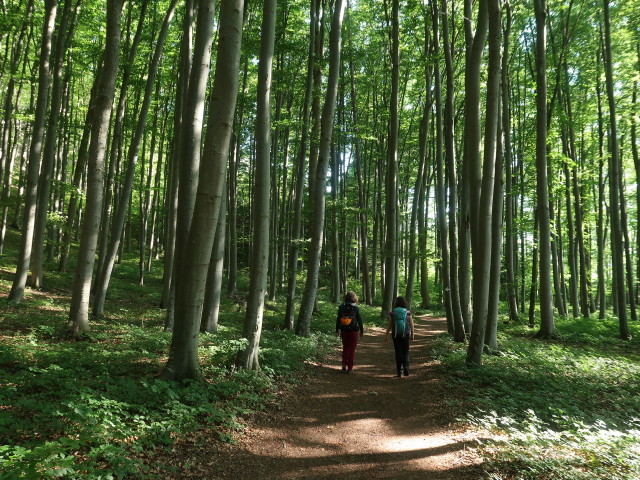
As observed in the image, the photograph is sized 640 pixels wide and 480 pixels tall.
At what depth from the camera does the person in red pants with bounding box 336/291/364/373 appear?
7.57 metres

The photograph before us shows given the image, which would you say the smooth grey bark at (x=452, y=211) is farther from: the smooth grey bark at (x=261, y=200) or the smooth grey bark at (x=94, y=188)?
the smooth grey bark at (x=94, y=188)

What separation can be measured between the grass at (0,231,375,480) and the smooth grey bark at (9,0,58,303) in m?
0.88

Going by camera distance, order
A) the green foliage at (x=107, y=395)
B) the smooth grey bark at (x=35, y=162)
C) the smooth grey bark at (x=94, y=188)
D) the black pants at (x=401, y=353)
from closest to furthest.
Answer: the green foliage at (x=107, y=395) → the smooth grey bark at (x=94, y=188) → the black pants at (x=401, y=353) → the smooth grey bark at (x=35, y=162)

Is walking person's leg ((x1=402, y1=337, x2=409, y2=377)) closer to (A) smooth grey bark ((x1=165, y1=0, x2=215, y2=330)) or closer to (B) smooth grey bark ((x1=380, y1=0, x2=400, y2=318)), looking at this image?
(A) smooth grey bark ((x1=165, y1=0, x2=215, y2=330))

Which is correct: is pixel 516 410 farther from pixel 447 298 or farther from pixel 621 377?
pixel 447 298

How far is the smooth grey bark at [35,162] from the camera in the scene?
9820mm

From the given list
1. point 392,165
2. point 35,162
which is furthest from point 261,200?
point 392,165

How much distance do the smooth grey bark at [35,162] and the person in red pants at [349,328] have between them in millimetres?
8570

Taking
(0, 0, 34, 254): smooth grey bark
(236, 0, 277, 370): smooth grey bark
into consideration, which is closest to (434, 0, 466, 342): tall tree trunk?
(236, 0, 277, 370): smooth grey bark

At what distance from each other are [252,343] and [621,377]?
8.06 meters

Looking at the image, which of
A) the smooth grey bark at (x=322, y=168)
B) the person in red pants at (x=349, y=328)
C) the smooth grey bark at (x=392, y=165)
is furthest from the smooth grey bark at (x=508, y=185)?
the person in red pants at (x=349, y=328)

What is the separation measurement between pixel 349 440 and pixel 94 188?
656 cm

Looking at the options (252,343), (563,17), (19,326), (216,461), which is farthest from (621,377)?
(563,17)

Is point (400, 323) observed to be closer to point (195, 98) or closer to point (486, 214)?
point (486, 214)
